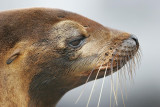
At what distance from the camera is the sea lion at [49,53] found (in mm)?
2727

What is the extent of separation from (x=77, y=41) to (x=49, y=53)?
11.8 inches

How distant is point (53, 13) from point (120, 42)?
771 mm

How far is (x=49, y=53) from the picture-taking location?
9.55ft

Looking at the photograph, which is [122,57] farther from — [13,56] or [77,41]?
[13,56]

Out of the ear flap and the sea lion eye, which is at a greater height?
the sea lion eye

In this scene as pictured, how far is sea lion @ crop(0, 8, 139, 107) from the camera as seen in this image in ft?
8.95

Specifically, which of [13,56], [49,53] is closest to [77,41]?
[49,53]

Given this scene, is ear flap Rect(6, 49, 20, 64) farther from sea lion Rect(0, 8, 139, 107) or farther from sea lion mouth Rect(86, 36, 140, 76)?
sea lion mouth Rect(86, 36, 140, 76)

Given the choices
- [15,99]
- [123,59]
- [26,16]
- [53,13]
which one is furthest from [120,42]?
[15,99]

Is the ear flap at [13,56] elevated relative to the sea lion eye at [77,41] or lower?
lower

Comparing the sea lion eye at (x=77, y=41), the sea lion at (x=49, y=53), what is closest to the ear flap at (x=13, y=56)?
the sea lion at (x=49, y=53)

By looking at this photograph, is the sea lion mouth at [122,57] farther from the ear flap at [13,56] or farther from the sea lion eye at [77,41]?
the ear flap at [13,56]

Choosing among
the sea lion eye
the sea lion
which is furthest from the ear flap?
the sea lion eye

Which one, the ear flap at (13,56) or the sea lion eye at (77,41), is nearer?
the ear flap at (13,56)
